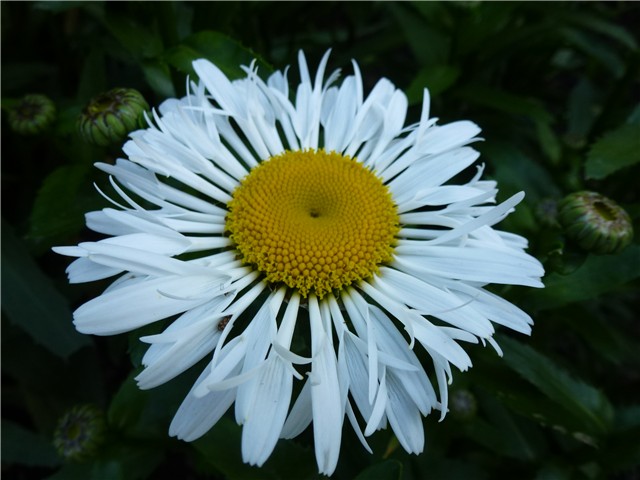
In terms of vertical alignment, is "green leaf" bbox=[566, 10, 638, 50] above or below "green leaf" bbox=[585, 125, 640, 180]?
above

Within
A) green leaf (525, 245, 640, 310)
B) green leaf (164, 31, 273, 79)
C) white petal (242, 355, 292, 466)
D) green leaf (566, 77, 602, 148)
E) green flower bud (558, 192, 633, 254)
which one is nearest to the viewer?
white petal (242, 355, 292, 466)

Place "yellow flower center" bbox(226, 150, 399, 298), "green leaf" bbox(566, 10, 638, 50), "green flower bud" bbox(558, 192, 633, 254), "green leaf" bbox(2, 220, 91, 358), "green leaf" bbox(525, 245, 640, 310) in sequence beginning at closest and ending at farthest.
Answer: "yellow flower center" bbox(226, 150, 399, 298) < "green flower bud" bbox(558, 192, 633, 254) < "green leaf" bbox(525, 245, 640, 310) < "green leaf" bbox(2, 220, 91, 358) < "green leaf" bbox(566, 10, 638, 50)

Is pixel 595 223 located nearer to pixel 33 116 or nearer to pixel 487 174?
pixel 487 174

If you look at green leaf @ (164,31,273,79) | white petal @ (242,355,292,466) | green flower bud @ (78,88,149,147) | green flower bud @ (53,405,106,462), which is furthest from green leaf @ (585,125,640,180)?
green flower bud @ (53,405,106,462)

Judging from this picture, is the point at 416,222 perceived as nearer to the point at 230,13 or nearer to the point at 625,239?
the point at 625,239

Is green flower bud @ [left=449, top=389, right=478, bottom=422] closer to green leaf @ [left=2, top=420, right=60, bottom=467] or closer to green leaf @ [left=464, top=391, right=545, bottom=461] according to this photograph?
green leaf @ [left=464, top=391, right=545, bottom=461]

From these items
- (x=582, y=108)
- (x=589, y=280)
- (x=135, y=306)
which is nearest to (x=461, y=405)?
(x=589, y=280)

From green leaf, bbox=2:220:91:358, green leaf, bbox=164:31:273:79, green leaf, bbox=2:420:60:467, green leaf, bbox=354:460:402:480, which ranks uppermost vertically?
green leaf, bbox=164:31:273:79

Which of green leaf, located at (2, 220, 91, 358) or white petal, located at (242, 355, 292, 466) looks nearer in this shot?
white petal, located at (242, 355, 292, 466)
